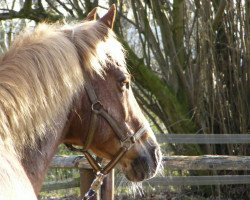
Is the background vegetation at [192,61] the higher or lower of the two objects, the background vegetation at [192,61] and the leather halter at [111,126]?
the lower

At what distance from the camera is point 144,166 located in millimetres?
3189

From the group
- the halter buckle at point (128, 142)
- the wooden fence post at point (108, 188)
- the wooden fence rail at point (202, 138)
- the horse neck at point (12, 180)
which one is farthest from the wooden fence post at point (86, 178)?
the horse neck at point (12, 180)

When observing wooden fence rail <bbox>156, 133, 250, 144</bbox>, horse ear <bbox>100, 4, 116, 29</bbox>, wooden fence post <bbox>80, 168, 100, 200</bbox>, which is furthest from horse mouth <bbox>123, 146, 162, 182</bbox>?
wooden fence rail <bbox>156, 133, 250, 144</bbox>

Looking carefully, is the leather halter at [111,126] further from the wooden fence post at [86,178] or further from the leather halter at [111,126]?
the wooden fence post at [86,178]

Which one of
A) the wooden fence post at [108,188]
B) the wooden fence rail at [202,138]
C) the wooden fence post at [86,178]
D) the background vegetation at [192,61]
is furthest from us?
the background vegetation at [192,61]

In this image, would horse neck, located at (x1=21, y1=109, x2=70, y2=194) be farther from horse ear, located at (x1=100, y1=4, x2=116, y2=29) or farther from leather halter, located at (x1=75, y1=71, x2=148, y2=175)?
horse ear, located at (x1=100, y1=4, x2=116, y2=29)

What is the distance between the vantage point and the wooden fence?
525 centimetres

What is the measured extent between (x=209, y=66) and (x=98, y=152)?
5.52m

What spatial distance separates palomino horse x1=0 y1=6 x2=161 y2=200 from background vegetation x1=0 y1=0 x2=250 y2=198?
5.23m

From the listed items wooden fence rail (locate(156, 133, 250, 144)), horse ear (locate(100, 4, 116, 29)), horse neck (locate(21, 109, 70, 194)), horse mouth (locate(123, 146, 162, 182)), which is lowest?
wooden fence rail (locate(156, 133, 250, 144))

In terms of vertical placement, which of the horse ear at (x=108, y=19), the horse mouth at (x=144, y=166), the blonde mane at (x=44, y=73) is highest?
the horse ear at (x=108, y=19)

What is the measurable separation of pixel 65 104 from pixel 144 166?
640mm

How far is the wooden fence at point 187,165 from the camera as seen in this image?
525cm

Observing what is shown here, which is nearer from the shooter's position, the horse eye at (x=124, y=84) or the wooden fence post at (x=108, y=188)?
the horse eye at (x=124, y=84)
